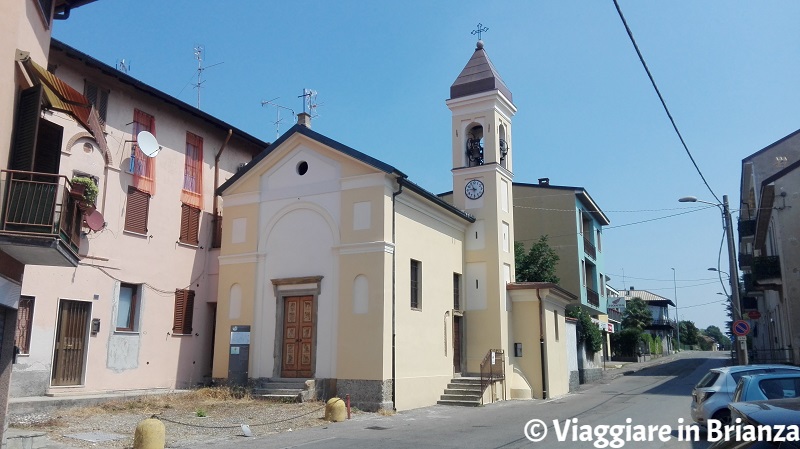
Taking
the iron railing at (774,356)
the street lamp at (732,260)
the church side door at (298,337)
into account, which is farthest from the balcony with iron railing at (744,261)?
the church side door at (298,337)

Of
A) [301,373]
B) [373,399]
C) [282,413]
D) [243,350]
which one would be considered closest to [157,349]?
[243,350]

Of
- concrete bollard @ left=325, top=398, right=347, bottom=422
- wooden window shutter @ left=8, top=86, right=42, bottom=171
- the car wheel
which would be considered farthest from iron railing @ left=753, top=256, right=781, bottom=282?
wooden window shutter @ left=8, top=86, right=42, bottom=171

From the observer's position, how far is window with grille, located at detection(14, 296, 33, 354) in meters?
15.0

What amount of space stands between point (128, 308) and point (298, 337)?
510 centimetres

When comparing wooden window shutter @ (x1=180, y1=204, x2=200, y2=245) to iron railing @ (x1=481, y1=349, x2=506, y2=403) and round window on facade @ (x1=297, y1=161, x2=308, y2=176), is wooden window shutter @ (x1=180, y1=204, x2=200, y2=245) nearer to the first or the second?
round window on facade @ (x1=297, y1=161, x2=308, y2=176)

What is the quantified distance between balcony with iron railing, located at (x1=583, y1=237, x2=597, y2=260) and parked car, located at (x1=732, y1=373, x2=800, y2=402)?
92.0ft

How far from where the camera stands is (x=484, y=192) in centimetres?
2447

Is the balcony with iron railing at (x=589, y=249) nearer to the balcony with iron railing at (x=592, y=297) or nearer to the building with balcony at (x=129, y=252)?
the balcony with iron railing at (x=592, y=297)

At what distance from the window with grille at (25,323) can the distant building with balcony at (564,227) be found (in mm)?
28082

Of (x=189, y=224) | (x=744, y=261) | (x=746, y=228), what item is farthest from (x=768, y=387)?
(x=746, y=228)

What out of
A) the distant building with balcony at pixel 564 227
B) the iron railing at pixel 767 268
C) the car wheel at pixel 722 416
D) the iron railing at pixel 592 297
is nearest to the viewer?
the car wheel at pixel 722 416

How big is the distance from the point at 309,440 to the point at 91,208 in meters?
8.43

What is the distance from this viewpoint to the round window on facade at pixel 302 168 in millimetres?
20422

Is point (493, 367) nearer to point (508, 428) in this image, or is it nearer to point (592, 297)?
point (508, 428)
